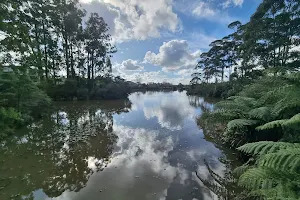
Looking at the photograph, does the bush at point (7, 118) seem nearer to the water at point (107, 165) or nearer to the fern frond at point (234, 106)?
the water at point (107, 165)

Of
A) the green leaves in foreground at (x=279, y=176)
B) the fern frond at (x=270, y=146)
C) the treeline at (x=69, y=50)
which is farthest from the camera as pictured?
the treeline at (x=69, y=50)

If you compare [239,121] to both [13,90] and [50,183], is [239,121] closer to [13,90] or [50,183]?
[50,183]

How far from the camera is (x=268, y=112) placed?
3428mm

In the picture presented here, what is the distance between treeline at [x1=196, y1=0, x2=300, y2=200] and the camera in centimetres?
154

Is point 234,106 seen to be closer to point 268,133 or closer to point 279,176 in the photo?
point 268,133

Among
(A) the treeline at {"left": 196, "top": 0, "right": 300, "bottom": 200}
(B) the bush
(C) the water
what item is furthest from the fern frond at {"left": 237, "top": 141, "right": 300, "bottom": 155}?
(B) the bush

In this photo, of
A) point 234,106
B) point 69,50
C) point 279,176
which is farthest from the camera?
point 69,50

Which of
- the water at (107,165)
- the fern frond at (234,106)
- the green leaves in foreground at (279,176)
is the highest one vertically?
the fern frond at (234,106)

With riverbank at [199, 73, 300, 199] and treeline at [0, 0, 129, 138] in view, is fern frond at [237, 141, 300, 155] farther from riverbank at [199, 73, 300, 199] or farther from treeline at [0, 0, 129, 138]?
treeline at [0, 0, 129, 138]

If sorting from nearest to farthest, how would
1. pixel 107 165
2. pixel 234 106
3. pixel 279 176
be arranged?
pixel 279 176
pixel 107 165
pixel 234 106

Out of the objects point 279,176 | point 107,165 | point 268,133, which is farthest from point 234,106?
point 107,165

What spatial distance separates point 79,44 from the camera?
60.9ft

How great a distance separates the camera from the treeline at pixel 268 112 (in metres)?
1.54

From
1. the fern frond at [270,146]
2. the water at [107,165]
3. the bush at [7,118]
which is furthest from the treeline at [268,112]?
the bush at [7,118]
